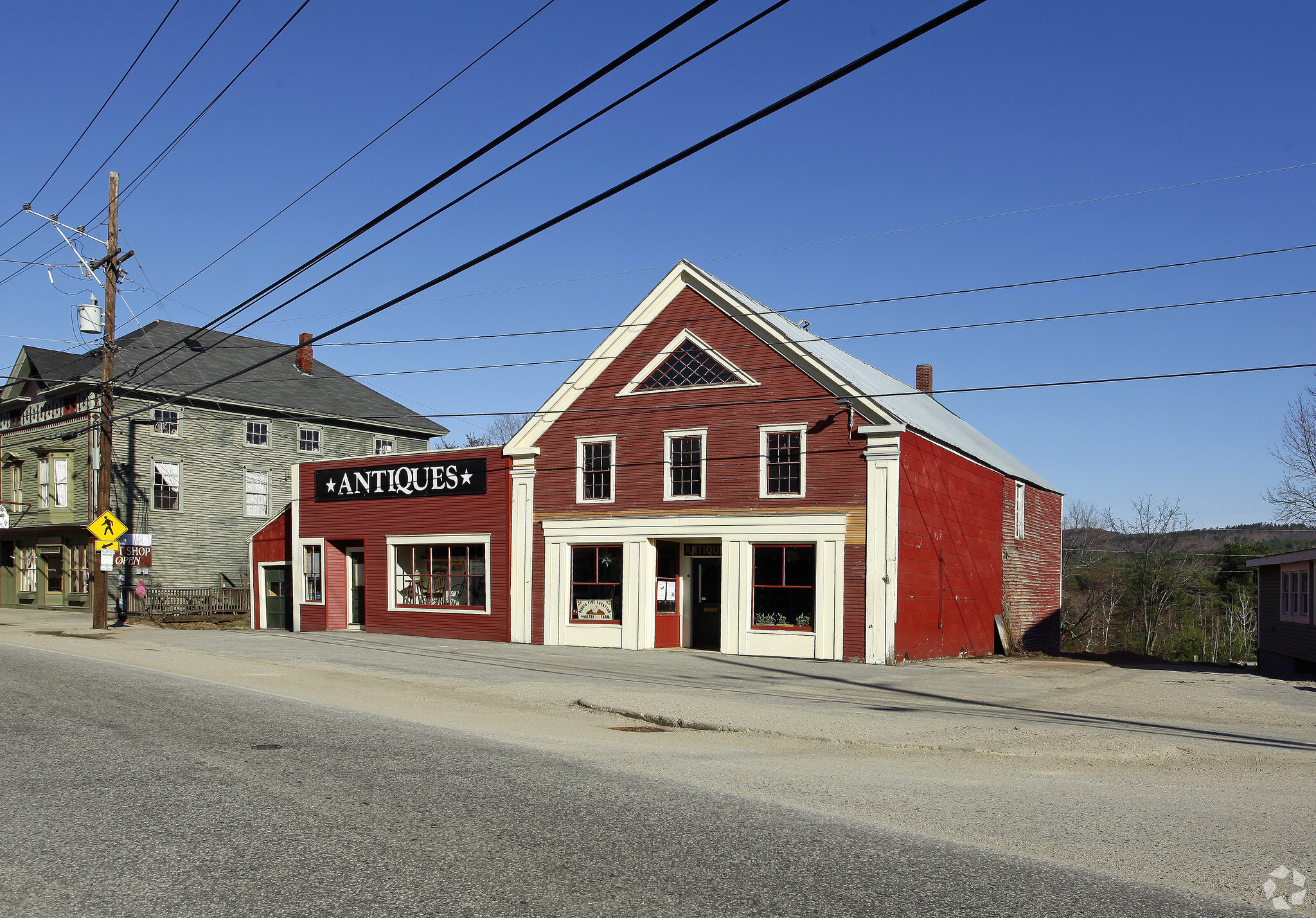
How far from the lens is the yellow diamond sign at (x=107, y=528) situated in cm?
2844

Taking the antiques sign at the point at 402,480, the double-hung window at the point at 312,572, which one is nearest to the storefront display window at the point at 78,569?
the double-hung window at the point at 312,572

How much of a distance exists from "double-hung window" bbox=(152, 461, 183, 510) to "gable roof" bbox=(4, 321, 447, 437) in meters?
3.04

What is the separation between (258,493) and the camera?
147 feet

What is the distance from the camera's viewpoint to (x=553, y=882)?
18.7 ft

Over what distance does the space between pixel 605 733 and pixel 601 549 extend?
602 inches

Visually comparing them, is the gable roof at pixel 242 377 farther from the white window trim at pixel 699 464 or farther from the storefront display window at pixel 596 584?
the white window trim at pixel 699 464

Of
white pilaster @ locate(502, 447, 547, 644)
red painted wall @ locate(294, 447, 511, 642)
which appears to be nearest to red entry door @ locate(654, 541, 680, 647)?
white pilaster @ locate(502, 447, 547, 644)

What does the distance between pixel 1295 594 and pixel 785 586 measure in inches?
613

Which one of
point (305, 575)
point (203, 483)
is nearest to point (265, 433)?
point (203, 483)

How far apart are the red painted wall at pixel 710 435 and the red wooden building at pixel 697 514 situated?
0.15ft

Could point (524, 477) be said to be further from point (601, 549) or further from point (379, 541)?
point (379, 541)

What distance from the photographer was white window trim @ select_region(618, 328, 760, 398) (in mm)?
25609

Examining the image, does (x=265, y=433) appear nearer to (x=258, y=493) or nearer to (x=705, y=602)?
(x=258, y=493)

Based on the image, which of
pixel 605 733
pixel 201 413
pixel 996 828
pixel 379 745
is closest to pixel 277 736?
pixel 379 745
